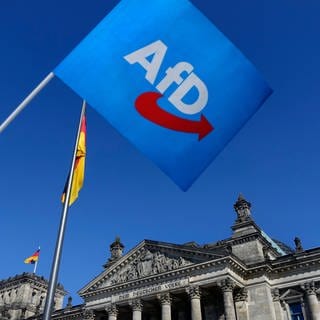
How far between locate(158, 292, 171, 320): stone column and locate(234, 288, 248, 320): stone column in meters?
6.43

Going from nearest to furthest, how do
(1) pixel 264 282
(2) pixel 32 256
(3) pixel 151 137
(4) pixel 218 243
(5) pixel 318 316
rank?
(3) pixel 151 137
(5) pixel 318 316
(1) pixel 264 282
(4) pixel 218 243
(2) pixel 32 256

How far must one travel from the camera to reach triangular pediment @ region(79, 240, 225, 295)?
40166 mm

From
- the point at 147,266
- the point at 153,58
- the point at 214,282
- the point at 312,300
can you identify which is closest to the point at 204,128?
the point at 153,58

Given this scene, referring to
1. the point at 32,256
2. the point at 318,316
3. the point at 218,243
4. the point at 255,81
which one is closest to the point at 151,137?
the point at 255,81

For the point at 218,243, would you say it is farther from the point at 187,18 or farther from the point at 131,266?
the point at 187,18

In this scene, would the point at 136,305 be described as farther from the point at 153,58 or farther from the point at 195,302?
the point at 153,58

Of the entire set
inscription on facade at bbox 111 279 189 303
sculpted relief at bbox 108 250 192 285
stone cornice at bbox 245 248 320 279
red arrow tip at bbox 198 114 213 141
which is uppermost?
sculpted relief at bbox 108 250 192 285

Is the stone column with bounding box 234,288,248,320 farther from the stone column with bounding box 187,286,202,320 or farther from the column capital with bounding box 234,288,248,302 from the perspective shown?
the stone column with bounding box 187,286,202,320

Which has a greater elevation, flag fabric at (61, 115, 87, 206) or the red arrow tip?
flag fabric at (61, 115, 87, 206)

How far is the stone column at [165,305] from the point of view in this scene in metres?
38.2

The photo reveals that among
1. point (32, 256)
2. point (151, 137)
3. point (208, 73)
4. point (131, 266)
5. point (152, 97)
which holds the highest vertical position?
point (32, 256)

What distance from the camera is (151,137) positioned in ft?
32.6

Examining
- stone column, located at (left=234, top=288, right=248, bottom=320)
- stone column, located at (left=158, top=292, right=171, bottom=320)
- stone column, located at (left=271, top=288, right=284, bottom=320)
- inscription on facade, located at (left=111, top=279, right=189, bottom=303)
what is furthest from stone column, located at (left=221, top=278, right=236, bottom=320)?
stone column, located at (left=158, top=292, right=171, bottom=320)

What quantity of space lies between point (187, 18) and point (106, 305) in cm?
3910
